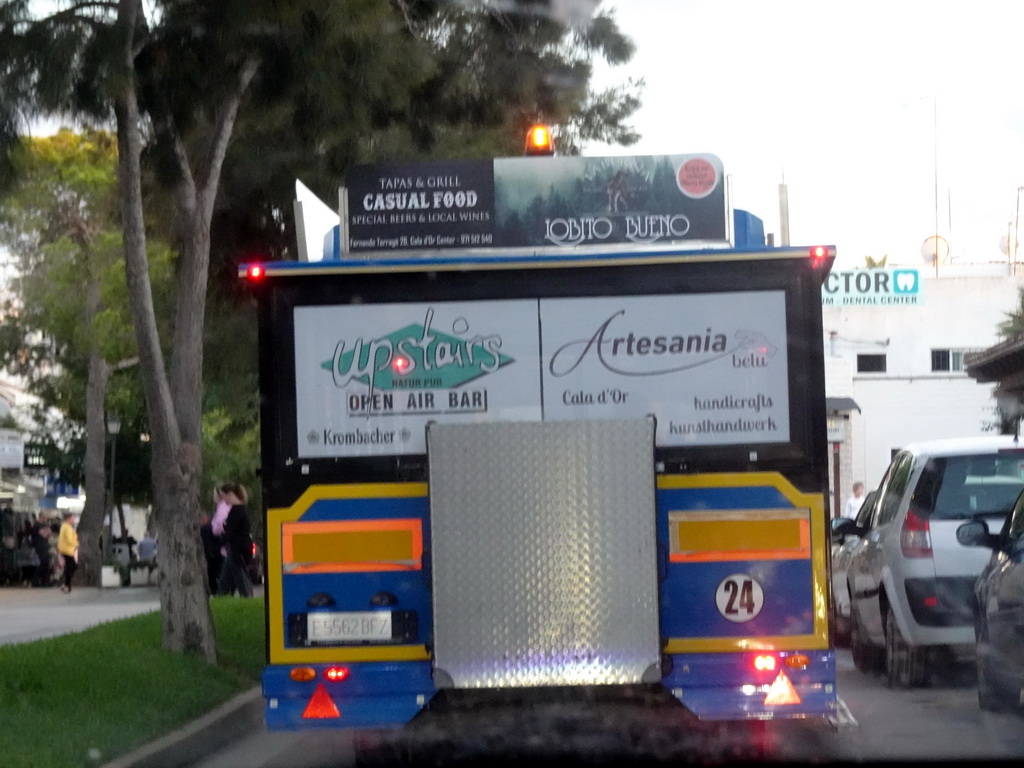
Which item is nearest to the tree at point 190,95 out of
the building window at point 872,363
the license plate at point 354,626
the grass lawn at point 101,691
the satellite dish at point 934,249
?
the grass lawn at point 101,691

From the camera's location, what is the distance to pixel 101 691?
9578 mm

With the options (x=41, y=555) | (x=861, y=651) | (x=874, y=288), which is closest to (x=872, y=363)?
(x=874, y=288)

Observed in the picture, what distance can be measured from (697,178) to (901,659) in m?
4.43

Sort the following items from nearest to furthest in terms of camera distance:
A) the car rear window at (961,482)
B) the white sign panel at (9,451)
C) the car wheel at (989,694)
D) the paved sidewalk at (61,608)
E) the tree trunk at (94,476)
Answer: the car wheel at (989,694)
the car rear window at (961,482)
the paved sidewalk at (61,608)
the white sign panel at (9,451)
the tree trunk at (94,476)

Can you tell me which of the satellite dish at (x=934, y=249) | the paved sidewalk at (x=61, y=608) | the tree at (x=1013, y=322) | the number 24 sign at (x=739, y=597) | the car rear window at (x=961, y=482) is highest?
the satellite dish at (x=934, y=249)

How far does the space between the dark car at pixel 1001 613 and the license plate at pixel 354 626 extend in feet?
11.2

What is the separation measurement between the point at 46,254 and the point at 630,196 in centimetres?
2854

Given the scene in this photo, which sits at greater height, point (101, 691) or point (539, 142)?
point (539, 142)

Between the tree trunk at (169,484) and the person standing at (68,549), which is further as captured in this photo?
the person standing at (68,549)

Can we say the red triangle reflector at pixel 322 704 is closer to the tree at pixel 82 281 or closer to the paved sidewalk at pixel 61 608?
the paved sidewalk at pixel 61 608

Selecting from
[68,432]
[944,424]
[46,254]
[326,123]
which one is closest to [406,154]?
[326,123]

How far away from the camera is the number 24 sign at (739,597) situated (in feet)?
23.1

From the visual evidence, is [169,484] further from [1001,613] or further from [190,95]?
[1001,613]

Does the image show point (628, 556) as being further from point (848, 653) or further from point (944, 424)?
point (944, 424)
